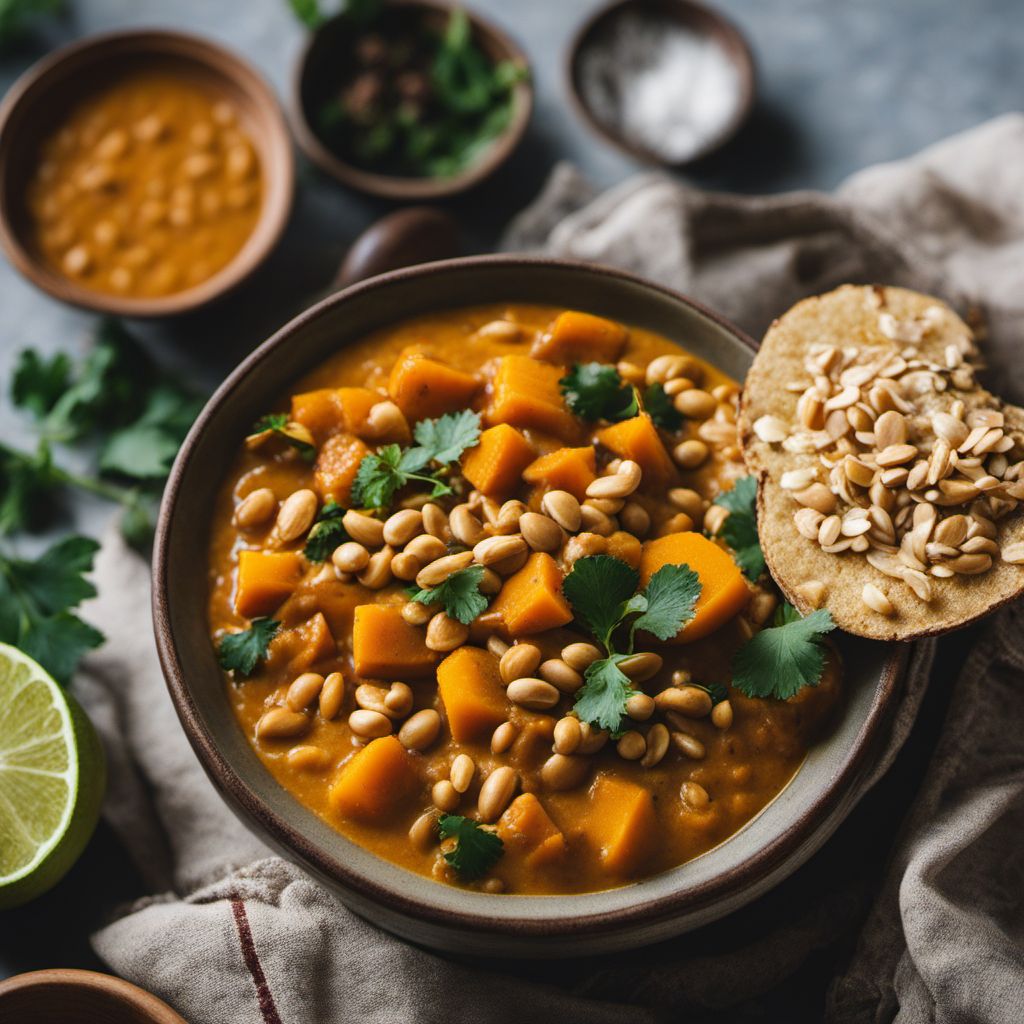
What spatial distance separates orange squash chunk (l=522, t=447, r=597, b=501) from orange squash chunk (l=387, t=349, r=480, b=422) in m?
0.36

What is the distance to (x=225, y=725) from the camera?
346 centimetres

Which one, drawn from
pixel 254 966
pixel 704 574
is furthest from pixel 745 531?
pixel 254 966

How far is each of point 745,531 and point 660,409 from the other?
0.49 metres

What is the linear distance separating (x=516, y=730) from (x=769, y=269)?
2.27 m

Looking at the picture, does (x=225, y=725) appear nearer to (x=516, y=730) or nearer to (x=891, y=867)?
(x=516, y=730)

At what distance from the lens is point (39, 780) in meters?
3.76

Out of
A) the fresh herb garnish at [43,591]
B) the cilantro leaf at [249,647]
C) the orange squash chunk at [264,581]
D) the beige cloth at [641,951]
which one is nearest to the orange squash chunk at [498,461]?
the orange squash chunk at [264,581]

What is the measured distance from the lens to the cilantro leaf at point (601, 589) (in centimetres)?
330

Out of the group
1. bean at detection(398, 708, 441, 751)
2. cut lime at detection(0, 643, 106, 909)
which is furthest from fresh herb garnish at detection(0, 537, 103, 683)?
bean at detection(398, 708, 441, 751)

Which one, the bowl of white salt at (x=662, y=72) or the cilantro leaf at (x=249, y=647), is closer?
the cilantro leaf at (x=249, y=647)

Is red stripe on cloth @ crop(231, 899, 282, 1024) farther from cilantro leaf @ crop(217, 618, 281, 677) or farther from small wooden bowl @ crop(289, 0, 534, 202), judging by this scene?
small wooden bowl @ crop(289, 0, 534, 202)

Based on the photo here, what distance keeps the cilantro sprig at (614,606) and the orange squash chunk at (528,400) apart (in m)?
0.52

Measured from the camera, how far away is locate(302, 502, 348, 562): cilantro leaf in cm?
354

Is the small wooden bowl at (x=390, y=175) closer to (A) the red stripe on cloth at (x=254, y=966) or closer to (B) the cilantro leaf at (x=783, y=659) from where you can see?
(B) the cilantro leaf at (x=783, y=659)
